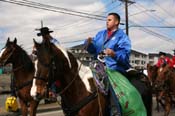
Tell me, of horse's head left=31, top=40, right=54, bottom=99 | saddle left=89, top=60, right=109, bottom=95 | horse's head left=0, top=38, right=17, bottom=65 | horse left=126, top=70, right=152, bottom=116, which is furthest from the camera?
horse's head left=0, top=38, right=17, bottom=65

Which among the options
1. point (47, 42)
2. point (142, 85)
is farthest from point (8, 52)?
point (47, 42)

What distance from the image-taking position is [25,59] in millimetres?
10953

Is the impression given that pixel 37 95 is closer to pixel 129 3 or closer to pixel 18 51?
pixel 18 51

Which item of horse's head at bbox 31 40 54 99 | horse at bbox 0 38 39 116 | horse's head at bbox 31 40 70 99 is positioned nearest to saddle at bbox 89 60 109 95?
horse's head at bbox 31 40 70 99

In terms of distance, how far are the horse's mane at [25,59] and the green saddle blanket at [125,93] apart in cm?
484

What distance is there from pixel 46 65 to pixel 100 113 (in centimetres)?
113

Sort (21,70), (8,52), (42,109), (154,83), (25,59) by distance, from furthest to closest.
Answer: (42,109), (154,83), (8,52), (25,59), (21,70)

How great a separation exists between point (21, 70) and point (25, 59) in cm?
33

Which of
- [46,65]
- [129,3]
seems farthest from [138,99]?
→ [129,3]

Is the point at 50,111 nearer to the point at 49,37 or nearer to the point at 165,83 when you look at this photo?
the point at 165,83

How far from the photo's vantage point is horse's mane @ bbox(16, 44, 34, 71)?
1078cm

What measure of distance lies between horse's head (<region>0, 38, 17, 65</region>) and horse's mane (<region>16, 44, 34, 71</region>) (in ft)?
0.46

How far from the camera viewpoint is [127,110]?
20.3 ft

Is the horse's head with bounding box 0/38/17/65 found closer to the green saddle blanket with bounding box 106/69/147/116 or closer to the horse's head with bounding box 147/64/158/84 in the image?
the green saddle blanket with bounding box 106/69/147/116
